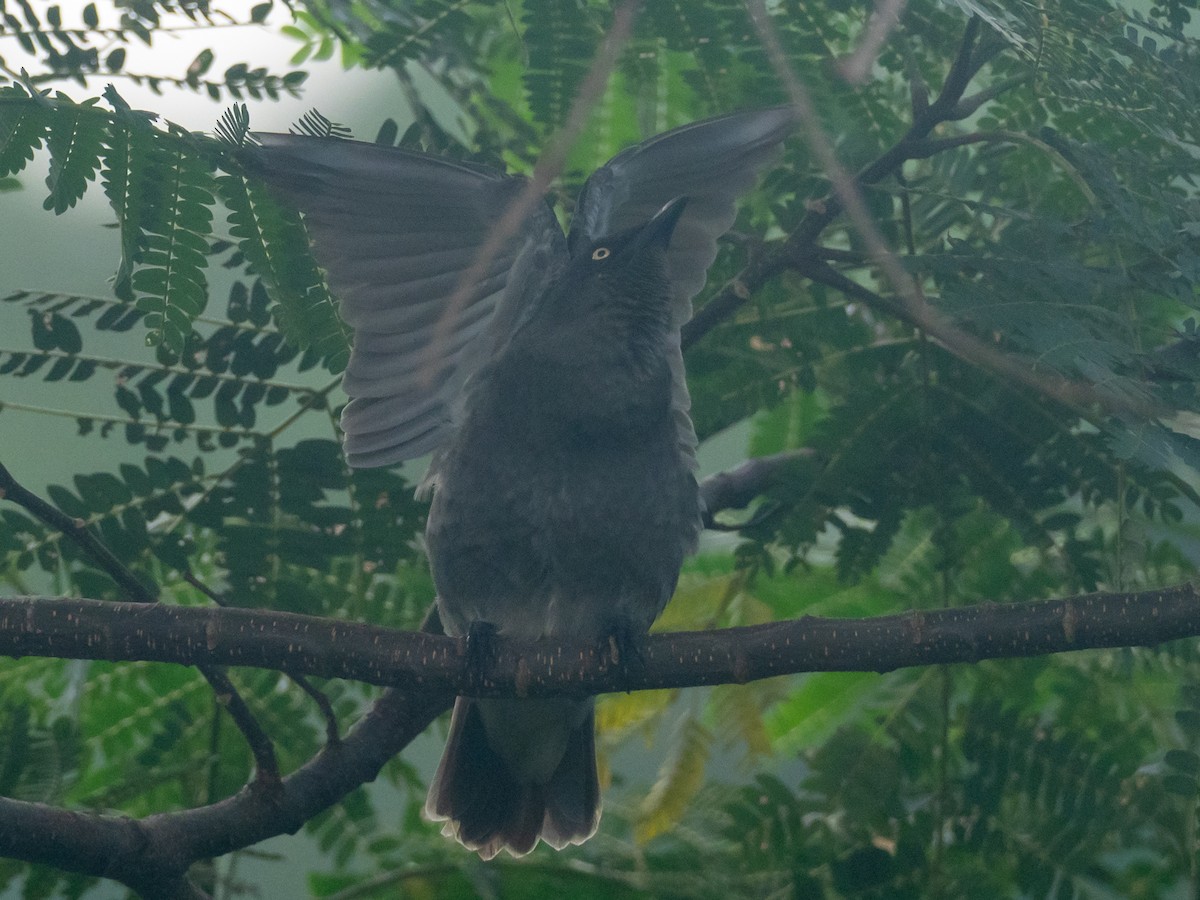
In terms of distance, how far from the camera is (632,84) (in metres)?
4.31

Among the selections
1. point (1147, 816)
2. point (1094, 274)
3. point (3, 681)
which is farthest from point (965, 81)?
point (3, 681)

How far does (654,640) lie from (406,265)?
5.21ft

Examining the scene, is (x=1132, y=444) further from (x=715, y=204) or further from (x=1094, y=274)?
(x=715, y=204)

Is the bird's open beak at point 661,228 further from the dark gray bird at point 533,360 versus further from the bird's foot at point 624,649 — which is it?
the bird's foot at point 624,649

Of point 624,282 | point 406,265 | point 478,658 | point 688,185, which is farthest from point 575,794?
point 688,185

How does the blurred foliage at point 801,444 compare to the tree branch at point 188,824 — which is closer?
the tree branch at point 188,824

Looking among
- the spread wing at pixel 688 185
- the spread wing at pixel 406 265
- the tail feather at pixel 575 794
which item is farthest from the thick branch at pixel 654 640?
the tail feather at pixel 575 794

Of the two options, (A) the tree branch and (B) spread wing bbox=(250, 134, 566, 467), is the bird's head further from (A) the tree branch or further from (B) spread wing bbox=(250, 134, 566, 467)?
(A) the tree branch

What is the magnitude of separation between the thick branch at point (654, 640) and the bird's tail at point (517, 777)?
1.30 metres

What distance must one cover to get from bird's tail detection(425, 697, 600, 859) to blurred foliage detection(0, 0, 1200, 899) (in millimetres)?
123

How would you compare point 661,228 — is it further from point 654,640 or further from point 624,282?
point 654,640

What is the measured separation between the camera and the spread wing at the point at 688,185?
3830 mm

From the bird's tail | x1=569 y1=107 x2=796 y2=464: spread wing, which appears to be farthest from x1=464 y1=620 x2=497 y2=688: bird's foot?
the bird's tail

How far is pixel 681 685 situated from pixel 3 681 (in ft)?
7.34
